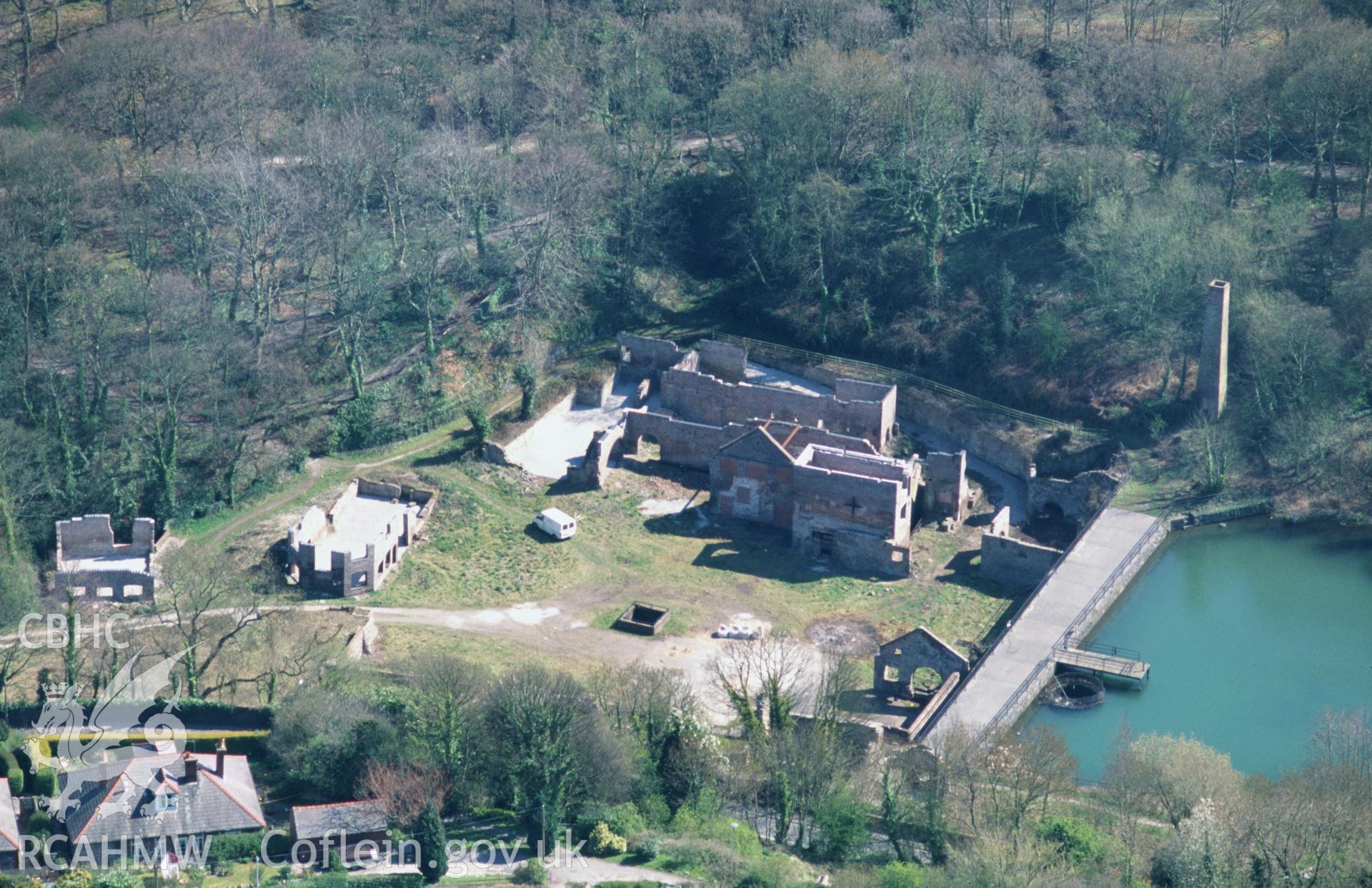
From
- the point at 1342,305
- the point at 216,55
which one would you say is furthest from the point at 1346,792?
the point at 216,55

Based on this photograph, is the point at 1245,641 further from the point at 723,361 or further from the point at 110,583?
the point at 110,583

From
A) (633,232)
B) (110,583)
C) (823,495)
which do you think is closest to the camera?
(110,583)

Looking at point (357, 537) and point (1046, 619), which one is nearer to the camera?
point (1046, 619)

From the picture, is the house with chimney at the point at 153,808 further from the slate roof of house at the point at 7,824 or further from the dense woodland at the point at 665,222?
the dense woodland at the point at 665,222

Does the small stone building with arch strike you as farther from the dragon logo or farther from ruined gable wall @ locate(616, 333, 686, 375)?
ruined gable wall @ locate(616, 333, 686, 375)

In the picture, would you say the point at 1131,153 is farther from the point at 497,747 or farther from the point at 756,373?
the point at 497,747

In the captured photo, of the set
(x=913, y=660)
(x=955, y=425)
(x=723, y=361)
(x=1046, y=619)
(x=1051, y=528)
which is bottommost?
(x=1046, y=619)

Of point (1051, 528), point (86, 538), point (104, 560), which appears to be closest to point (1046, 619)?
point (1051, 528)
